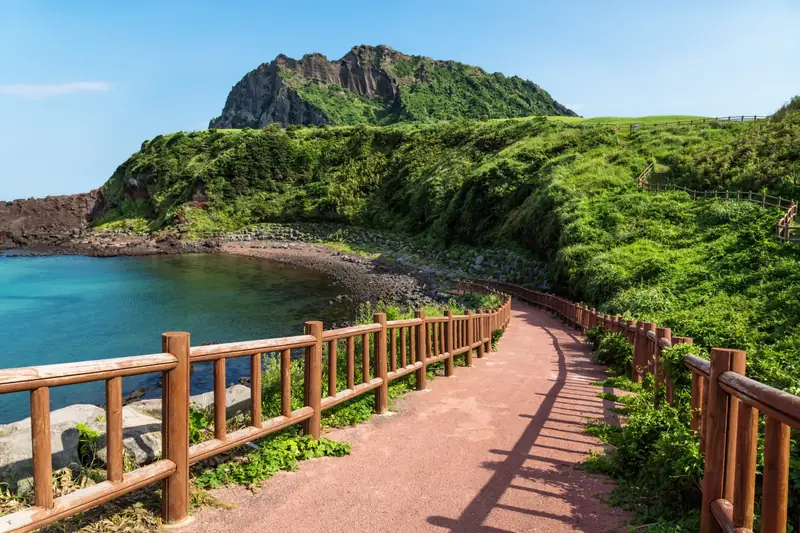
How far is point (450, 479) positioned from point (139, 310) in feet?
97.3

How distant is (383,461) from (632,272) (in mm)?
22343

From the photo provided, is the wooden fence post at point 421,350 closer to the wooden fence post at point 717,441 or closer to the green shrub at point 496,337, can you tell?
the wooden fence post at point 717,441

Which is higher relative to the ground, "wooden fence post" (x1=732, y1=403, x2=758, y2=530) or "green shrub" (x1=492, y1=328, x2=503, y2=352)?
"wooden fence post" (x1=732, y1=403, x2=758, y2=530)

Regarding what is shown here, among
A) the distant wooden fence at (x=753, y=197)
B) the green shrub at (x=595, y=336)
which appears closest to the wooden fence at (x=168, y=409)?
the green shrub at (x=595, y=336)

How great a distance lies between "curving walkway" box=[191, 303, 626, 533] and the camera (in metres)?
4.32

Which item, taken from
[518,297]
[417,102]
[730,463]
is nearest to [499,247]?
[518,297]

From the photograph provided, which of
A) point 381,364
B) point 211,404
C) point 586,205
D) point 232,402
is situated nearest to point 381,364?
point 381,364

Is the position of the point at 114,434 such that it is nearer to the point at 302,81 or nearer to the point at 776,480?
the point at 776,480

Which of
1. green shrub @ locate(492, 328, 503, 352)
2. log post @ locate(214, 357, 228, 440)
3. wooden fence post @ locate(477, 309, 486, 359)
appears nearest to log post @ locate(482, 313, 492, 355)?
wooden fence post @ locate(477, 309, 486, 359)

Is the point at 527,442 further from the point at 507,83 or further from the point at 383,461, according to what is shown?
the point at 507,83

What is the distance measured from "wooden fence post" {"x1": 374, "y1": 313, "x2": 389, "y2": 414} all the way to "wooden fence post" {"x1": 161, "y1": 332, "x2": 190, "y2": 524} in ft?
11.5

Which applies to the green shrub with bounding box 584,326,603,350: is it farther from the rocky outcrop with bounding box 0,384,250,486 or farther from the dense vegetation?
the rocky outcrop with bounding box 0,384,250,486

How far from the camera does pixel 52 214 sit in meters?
93.7

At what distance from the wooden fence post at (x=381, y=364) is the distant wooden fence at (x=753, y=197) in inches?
831
